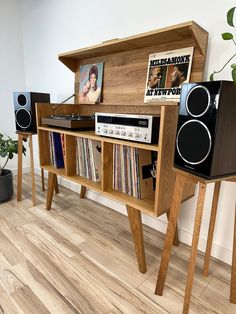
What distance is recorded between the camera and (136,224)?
3.53 feet

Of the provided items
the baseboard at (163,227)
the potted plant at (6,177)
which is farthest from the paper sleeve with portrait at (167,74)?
the potted plant at (6,177)

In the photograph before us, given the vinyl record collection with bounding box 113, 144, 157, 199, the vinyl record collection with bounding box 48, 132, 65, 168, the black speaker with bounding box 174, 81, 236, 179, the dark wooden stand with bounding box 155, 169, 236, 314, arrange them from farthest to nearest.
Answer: the vinyl record collection with bounding box 48, 132, 65, 168 < the vinyl record collection with bounding box 113, 144, 157, 199 < the dark wooden stand with bounding box 155, 169, 236, 314 < the black speaker with bounding box 174, 81, 236, 179

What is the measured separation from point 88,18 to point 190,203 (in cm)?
151

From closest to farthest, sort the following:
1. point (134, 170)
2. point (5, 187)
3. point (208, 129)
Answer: point (208, 129) → point (134, 170) → point (5, 187)

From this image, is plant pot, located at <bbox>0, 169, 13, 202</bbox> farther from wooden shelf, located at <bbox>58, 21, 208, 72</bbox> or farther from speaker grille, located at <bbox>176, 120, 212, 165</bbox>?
speaker grille, located at <bbox>176, 120, 212, 165</bbox>

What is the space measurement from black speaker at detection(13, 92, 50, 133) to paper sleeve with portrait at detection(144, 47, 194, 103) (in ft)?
2.94

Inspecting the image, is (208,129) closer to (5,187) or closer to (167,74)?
(167,74)

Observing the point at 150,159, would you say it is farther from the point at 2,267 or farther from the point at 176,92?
the point at 2,267

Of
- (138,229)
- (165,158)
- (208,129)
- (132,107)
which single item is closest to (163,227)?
(138,229)

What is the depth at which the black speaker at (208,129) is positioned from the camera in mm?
673

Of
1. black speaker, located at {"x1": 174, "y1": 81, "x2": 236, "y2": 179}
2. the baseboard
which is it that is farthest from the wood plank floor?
black speaker, located at {"x1": 174, "y1": 81, "x2": 236, "y2": 179}

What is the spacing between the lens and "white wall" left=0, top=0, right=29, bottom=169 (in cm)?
221

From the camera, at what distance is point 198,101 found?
720 mm

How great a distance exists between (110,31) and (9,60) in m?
1.38
